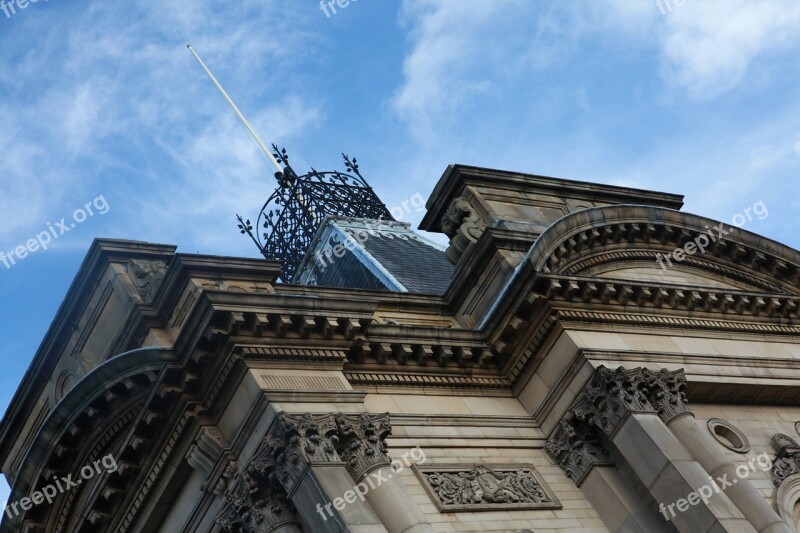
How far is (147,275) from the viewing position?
2345 centimetres

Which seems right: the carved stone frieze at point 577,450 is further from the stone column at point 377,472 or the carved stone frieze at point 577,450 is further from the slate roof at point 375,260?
the slate roof at point 375,260

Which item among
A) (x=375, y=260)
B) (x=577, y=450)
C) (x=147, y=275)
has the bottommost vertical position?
(x=577, y=450)

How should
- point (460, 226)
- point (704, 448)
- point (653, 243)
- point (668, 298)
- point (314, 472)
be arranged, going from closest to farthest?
1. point (314, 472)
2. point (704, 448)
3. point (668, 298)
4. point (653, 243)
5. point (460, 226)

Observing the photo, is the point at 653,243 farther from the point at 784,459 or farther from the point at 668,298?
the point at 784,459

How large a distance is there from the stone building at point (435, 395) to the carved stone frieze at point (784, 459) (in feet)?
0.16

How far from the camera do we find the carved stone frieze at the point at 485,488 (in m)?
21.8

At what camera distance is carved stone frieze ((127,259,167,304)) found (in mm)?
23047

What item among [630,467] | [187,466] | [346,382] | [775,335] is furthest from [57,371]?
[775,335]

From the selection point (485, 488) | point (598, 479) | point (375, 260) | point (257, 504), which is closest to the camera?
point (257, 504)

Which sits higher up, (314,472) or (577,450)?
(577,450)

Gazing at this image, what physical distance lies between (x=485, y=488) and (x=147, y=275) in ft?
24.6

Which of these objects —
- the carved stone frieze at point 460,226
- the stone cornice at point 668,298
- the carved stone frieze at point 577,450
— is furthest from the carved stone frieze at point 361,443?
the carved stone frieze at point 460,226

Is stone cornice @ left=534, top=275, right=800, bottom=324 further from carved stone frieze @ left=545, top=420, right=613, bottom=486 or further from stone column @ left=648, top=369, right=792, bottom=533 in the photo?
carved stone frieze @ left=545, top=420, right=613, bottom=486

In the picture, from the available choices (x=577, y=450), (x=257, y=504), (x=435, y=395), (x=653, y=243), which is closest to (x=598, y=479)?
(x=577, y=450)
